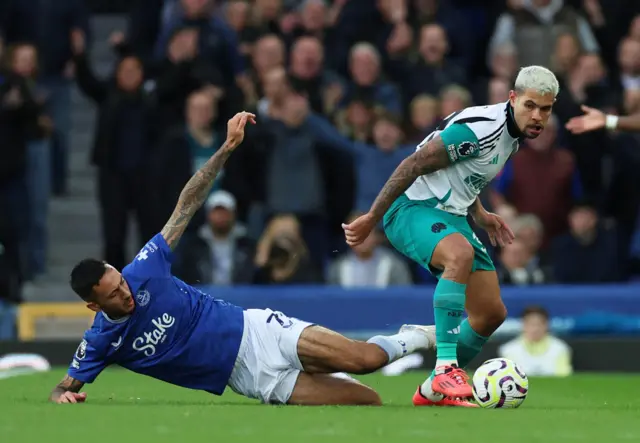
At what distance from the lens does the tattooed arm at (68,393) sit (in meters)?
10.0

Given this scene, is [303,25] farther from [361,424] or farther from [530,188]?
[361,424]

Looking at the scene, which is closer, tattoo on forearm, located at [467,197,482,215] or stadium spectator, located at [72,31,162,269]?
tattoo on forearm, located at [467,197,482,215]

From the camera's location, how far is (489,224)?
1102cm

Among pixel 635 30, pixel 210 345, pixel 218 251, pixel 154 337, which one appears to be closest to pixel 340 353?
pixel 210 345

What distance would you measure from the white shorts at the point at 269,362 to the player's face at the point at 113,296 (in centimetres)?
87

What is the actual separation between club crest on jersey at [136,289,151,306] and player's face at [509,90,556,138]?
8.71 feet

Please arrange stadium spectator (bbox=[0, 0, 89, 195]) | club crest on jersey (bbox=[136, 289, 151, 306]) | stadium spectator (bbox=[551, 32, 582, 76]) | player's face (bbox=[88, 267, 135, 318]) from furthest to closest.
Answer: stadium spectator (bbox=[0, 0, 89, 195]) < stadium spectator (bbox=[551, 32, 582, 76]) < club crest on jersey (bbox=[136, 289, 151, 306]) < player's face (bbox=[88, 267, 135, 318])

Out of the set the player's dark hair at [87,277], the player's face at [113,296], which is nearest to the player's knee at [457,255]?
the player's face at [113,296]

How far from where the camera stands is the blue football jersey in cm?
992

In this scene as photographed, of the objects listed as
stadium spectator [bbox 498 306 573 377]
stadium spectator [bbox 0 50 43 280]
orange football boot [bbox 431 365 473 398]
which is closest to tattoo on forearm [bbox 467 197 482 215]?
orange football boot [bbox 431 365 473 398]

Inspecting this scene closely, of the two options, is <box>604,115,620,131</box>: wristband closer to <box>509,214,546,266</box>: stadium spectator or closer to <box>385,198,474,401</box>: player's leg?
<box>385,198,474,401</box>: player's leg

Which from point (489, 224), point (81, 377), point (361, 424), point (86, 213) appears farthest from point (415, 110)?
point (361, 424)

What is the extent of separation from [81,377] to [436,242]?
8.06 ft

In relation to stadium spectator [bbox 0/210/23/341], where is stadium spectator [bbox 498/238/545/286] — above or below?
above
